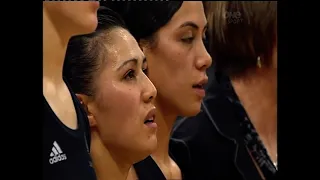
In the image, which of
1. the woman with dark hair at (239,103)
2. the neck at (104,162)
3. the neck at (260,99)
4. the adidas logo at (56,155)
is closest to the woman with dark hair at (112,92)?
the neck at (104,162)

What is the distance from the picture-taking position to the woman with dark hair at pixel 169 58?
37.1 inches

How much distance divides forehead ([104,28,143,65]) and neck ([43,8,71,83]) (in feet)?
0.26

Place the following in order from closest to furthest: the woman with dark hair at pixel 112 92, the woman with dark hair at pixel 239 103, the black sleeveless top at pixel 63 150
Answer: the black sleeveless top at pixel 63 150
the woman with dark hair at pixel 112 92
the woman with dark hair at pixel 239 103

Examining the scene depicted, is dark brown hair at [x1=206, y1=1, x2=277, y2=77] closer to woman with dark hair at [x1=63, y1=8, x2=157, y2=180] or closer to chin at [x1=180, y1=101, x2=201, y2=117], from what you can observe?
chin at [x1=180, y1=101, x2=201, y2=117]

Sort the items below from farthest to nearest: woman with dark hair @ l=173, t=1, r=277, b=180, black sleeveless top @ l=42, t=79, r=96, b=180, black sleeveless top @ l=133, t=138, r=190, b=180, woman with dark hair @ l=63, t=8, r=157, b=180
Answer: woman with dark hair @ l=173, t=1, r=277, b=180 → black sleeveless top @ l=133, t=138, r=190, b=180 → woman with dark hair @ l=63, t=8, r=157, b=180 → black sleeveless top @ l=42, t=79, r=96, b=180

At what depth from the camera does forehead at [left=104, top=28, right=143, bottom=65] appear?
81 cm

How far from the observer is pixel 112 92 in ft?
2.65

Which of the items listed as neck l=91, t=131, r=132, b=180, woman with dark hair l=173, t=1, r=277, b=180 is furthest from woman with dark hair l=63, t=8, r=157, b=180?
woman with dark hair l=173, t=1, r=277, b=180

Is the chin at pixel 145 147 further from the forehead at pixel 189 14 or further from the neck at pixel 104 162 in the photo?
the forehead at pixel 189 14

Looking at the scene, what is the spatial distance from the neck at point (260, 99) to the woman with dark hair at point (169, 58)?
256 millimetres

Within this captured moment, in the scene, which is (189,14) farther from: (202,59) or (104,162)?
(104,162)
